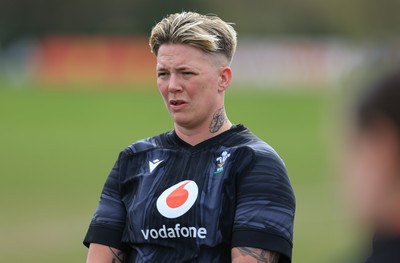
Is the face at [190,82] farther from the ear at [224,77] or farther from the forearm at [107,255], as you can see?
the forearm at [107,255]

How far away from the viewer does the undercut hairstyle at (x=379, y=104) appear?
6.93ft

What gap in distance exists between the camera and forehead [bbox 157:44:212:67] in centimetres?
441

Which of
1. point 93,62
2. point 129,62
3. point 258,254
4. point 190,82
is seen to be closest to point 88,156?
point 190,82

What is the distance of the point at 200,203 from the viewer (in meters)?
4.26

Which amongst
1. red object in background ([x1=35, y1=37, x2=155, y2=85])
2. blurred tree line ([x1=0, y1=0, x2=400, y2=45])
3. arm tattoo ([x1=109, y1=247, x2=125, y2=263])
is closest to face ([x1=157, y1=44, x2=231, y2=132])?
arm tattoo ([x1=109, y1=247, x2=125, y2=263])

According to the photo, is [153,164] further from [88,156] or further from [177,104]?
[88,156]

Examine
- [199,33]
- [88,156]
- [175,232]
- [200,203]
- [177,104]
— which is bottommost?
[88,156]

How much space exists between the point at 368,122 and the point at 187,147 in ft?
7.92

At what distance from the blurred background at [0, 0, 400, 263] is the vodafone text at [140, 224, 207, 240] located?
0.61m

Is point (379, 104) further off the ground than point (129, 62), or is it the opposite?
point (129, 62)

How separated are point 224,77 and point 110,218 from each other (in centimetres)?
78

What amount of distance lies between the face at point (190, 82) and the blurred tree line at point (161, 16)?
179 feet

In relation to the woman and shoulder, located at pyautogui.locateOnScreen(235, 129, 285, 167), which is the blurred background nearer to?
shoulder, located at pyautogui.locateOnScreen(235, 129, 285, 167)

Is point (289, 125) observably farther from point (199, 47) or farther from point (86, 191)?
point (199, 47)
